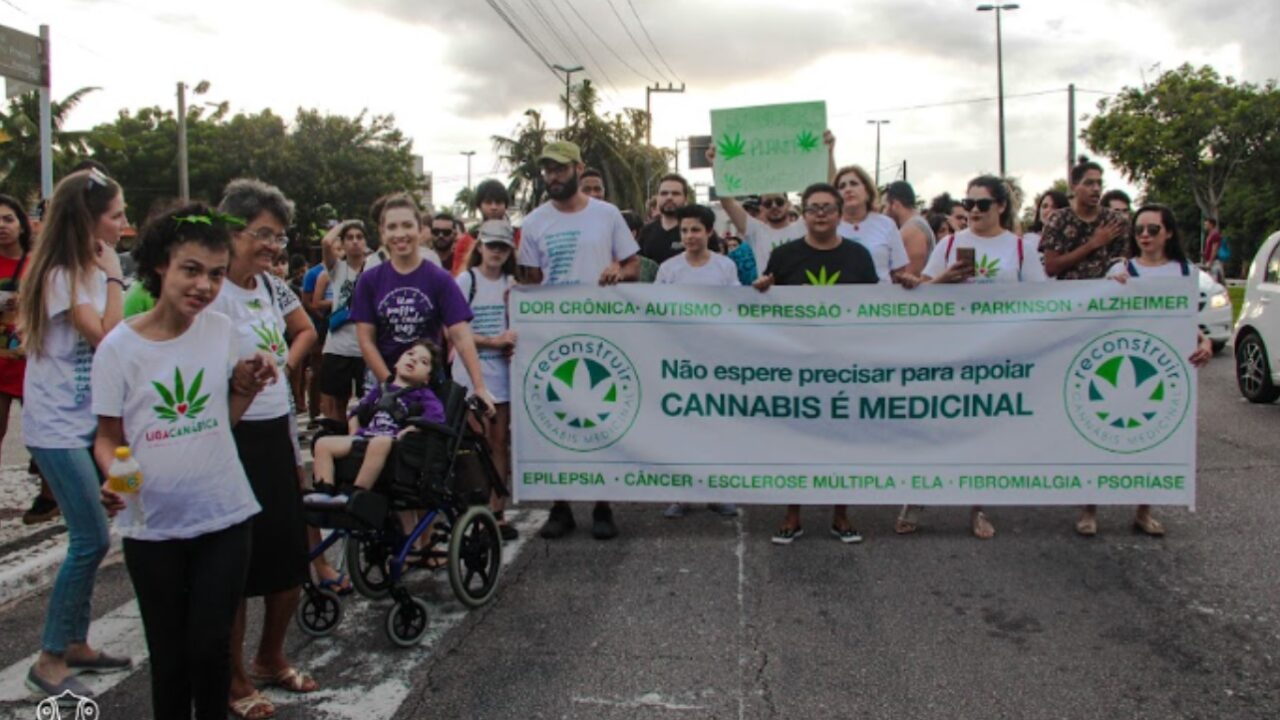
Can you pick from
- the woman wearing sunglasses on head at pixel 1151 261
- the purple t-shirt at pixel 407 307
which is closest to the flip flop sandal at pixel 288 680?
the purple t-shirt at pixel 407 307

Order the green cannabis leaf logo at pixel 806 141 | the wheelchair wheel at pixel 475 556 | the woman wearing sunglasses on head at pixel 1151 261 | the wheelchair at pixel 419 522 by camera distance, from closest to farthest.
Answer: the wheelchair at pixel 419 522
the wheelchair wheel at pixel 475 556
the woman wearing sunglasses on head at pixel 1151 261
the green cannabis leaf logo at pixel 806 141

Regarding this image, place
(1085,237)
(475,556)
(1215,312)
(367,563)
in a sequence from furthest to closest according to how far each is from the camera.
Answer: (1215,312)
(1085,237)
(475,556)
(367,563)

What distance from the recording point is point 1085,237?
704 centimetres

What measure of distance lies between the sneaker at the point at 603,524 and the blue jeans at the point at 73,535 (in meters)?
2.85

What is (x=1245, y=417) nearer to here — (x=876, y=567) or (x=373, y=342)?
(x=876, y=567)

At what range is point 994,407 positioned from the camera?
632 cm

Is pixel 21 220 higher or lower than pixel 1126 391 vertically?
higher

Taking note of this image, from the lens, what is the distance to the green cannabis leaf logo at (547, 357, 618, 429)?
6453mm

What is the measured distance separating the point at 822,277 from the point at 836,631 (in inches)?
92.1

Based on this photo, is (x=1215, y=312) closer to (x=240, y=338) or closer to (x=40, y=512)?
(x=40, y=512)

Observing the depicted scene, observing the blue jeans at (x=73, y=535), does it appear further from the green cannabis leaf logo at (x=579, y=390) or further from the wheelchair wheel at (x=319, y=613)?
the green cannabis leaf logo at (x=579, y=390)

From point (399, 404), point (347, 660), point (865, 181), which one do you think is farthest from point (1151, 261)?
point (347, 660)

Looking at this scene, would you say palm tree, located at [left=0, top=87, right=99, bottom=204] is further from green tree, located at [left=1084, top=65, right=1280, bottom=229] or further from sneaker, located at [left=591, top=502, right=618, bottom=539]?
green tree, located at [left=1084, top=65, right=1280, bottom=229]

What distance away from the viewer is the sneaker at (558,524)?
6453 millimetres
